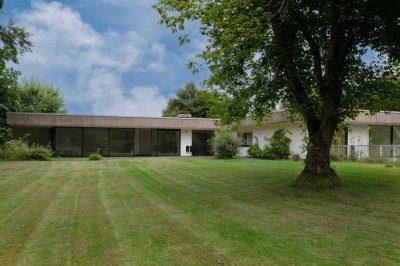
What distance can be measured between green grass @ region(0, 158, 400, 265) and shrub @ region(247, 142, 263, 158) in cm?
1542

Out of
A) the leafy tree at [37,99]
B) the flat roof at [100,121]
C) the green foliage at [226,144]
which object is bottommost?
the green foliage at [226,144]

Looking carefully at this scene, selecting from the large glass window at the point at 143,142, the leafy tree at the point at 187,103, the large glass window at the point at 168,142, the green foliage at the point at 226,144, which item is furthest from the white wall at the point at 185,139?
the leafy tree at the point at 187,103

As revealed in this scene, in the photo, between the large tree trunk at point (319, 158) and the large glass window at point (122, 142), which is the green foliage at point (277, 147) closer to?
the large glass window at point (122, 142)

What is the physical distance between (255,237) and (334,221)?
1.81 metres

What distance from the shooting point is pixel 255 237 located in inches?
228

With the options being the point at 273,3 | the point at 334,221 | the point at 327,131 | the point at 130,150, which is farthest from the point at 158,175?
the point at 130,150

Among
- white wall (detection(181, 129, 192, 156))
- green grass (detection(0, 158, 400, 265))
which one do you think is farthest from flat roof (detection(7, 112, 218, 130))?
green grass (detection(0, 158, 400, 265))

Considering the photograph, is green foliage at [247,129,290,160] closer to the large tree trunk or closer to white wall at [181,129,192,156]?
white wall at [181,129,192,156]

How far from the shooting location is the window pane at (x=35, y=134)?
30391mm

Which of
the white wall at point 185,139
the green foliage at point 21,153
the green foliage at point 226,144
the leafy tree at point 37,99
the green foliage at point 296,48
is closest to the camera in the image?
the green foliage at point 296,48

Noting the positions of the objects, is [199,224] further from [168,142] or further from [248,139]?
[248,139]

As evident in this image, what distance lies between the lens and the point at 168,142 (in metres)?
32.2

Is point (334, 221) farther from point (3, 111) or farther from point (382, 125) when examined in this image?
point (3, 111)

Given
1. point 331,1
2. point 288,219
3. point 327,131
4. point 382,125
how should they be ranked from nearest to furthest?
point 288,219 → point 331,1 → point 327,131 → point 382,125
